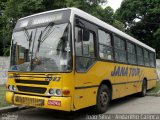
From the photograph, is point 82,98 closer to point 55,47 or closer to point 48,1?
point 55,47

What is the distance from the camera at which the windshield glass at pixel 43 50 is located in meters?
7.38

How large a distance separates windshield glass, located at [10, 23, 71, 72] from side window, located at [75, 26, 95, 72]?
15.1 inches

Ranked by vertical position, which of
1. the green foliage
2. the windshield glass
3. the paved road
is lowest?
the paved road

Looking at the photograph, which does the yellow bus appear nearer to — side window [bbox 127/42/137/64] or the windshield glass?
the windshield glass

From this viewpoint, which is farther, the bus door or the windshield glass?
the bus door

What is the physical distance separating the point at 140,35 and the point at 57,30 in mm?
29939

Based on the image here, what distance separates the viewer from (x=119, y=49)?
10.7 m

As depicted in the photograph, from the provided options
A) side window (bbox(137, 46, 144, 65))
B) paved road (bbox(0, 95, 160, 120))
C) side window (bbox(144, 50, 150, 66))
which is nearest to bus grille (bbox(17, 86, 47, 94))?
paved road (bbox(0, 95, 160, 120))

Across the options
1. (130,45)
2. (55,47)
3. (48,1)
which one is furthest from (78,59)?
(48,1)

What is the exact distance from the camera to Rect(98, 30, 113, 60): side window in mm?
9070

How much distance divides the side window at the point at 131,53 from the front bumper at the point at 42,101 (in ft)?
17.7

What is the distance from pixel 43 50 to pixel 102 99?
8.52 ft

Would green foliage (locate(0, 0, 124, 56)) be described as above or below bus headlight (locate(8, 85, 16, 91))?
above

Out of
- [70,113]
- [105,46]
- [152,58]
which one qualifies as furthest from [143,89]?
[70,113]
